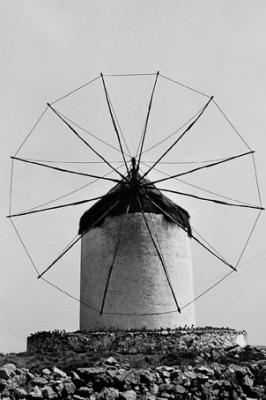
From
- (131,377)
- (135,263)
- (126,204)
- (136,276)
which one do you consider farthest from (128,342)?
(126,204)

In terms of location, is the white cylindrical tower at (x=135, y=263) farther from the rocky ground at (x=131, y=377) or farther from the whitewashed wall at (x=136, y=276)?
the rocky ground at (x=131, y=377)

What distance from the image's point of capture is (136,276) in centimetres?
2311

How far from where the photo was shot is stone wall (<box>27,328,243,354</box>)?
1972 centimetres

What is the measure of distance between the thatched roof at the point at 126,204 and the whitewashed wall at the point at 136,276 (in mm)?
347

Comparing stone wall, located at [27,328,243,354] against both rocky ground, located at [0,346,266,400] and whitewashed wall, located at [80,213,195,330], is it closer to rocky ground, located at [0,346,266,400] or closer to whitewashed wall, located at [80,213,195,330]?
rocky ground, located at [0,346,266,400]

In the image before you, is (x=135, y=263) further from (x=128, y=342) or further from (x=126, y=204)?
(x=128, y=342)

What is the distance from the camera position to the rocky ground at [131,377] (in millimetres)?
14070

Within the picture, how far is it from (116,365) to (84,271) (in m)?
9.22

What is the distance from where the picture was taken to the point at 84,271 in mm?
24719

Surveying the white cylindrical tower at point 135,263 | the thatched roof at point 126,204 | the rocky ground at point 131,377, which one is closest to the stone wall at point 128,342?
the rocky ground at point 131,377

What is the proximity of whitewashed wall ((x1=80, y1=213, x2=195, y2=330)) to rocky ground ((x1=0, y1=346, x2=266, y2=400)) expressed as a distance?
182 inches

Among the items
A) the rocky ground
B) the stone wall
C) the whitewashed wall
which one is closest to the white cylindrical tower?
the whitewashed wall

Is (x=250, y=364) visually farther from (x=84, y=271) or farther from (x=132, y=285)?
(x=84, y=271)

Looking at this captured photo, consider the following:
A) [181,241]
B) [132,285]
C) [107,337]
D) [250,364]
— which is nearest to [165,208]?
[181,241]
